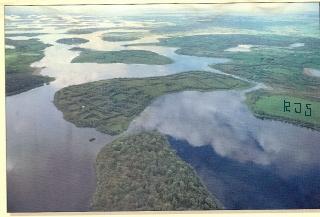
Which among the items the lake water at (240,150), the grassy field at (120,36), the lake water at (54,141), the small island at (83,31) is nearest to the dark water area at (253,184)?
the lake water at (240,150)

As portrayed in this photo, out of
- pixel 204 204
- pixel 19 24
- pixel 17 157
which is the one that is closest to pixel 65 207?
pixel 17 157

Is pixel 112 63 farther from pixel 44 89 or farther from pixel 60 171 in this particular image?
pixel 60 171

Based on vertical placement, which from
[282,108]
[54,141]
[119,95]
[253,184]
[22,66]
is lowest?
[253,184]

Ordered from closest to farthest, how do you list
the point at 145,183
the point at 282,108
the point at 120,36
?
the point at 145,183
the point at 282,108
the point at 120,36

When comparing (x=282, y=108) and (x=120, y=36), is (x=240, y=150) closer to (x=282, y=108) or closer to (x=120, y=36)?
(x=282, y=108)

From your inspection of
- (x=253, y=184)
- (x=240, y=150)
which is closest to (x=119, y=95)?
(x=240, y=150)

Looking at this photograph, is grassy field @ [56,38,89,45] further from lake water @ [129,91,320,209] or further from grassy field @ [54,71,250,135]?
lake water @ [129,91,320,209]
